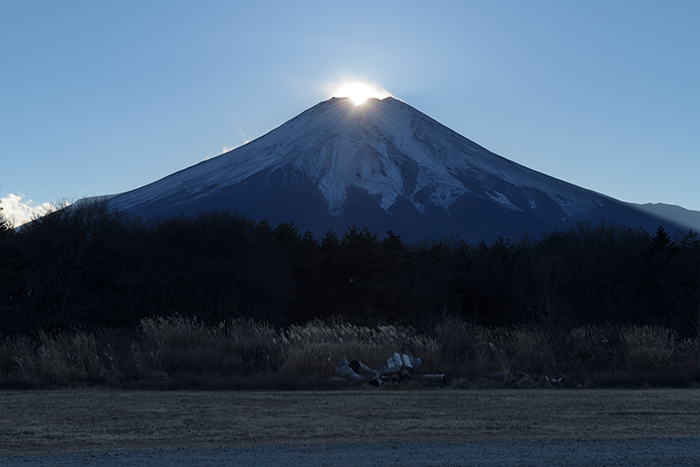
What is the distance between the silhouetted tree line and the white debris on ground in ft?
24.0

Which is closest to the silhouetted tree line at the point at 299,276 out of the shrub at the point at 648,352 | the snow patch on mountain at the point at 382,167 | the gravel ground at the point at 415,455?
the shrub at the point at 648,352

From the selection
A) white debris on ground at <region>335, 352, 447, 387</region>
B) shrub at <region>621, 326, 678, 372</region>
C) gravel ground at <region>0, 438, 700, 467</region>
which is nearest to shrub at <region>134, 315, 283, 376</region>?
white debris on ground at <region>335, 352, 447, 387</region>

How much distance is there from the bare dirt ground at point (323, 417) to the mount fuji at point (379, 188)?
14037cm

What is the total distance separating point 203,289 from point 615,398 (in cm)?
2526

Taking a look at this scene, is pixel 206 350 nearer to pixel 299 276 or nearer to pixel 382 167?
pixel 299 276

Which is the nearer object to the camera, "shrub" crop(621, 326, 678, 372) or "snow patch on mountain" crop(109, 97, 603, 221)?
"shrub" crop(621, 326, 678, 372)

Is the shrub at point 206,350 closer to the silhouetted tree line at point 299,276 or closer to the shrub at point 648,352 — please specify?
the silhouetted tree line at point 299,276

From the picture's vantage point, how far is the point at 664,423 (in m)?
7.93

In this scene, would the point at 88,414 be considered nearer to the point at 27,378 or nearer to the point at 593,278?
the point at 27,378

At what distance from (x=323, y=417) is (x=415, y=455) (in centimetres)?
280

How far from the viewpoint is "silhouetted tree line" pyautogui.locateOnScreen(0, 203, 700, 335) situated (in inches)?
1182

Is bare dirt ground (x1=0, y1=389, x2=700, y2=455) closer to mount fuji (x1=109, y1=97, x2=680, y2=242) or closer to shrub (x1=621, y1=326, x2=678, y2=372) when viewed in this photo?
shrub (x1=621, y1=326, x2=678, y2=372)

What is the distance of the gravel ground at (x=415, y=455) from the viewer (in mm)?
5656

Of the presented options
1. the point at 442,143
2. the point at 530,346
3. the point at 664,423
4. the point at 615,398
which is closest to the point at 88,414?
the point at 664,423
